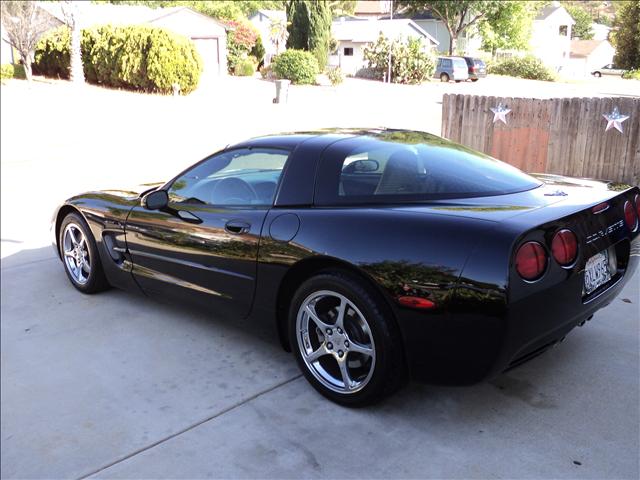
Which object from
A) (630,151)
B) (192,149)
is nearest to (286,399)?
(630,151)

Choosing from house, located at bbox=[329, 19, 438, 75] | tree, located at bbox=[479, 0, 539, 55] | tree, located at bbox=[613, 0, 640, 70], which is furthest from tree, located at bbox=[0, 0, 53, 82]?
tree, located at bbox=[613, 0, 640, 70]

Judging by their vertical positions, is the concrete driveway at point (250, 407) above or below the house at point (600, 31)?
below

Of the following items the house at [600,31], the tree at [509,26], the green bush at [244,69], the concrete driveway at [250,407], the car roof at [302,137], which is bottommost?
the concrete driveway at [250,407]

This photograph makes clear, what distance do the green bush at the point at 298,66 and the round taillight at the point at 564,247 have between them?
27.5 m

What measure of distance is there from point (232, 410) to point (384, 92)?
45.9 ft

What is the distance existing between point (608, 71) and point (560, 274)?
9.32 feet

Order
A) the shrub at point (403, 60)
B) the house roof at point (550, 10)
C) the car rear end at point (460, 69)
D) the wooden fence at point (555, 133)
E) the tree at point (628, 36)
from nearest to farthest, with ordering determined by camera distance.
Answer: the tree at point (628, 36) → the house roof at point (550, 10) → the wooden fence at point (555, 133) → the car rear end at point (460, 69) → the shrub at point (403, 60)

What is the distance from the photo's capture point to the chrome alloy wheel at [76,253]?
468 centimetres

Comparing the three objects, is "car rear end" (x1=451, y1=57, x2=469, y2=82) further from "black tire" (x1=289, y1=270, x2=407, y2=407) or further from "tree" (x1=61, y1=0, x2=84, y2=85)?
"tree" (x1=61, y1=0, x2=84, y2=85)

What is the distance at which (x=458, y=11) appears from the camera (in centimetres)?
754

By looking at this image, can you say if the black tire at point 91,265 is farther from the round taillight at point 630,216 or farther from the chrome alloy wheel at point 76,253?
the round taillight at point 630,216

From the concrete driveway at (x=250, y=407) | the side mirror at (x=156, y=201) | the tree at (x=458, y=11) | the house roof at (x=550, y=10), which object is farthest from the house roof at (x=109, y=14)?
the side mirror at (x=156, y=201)

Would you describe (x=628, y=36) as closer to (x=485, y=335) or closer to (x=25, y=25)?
(x=485, y=335)

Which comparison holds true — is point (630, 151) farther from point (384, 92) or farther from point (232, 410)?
point (384, 92)
